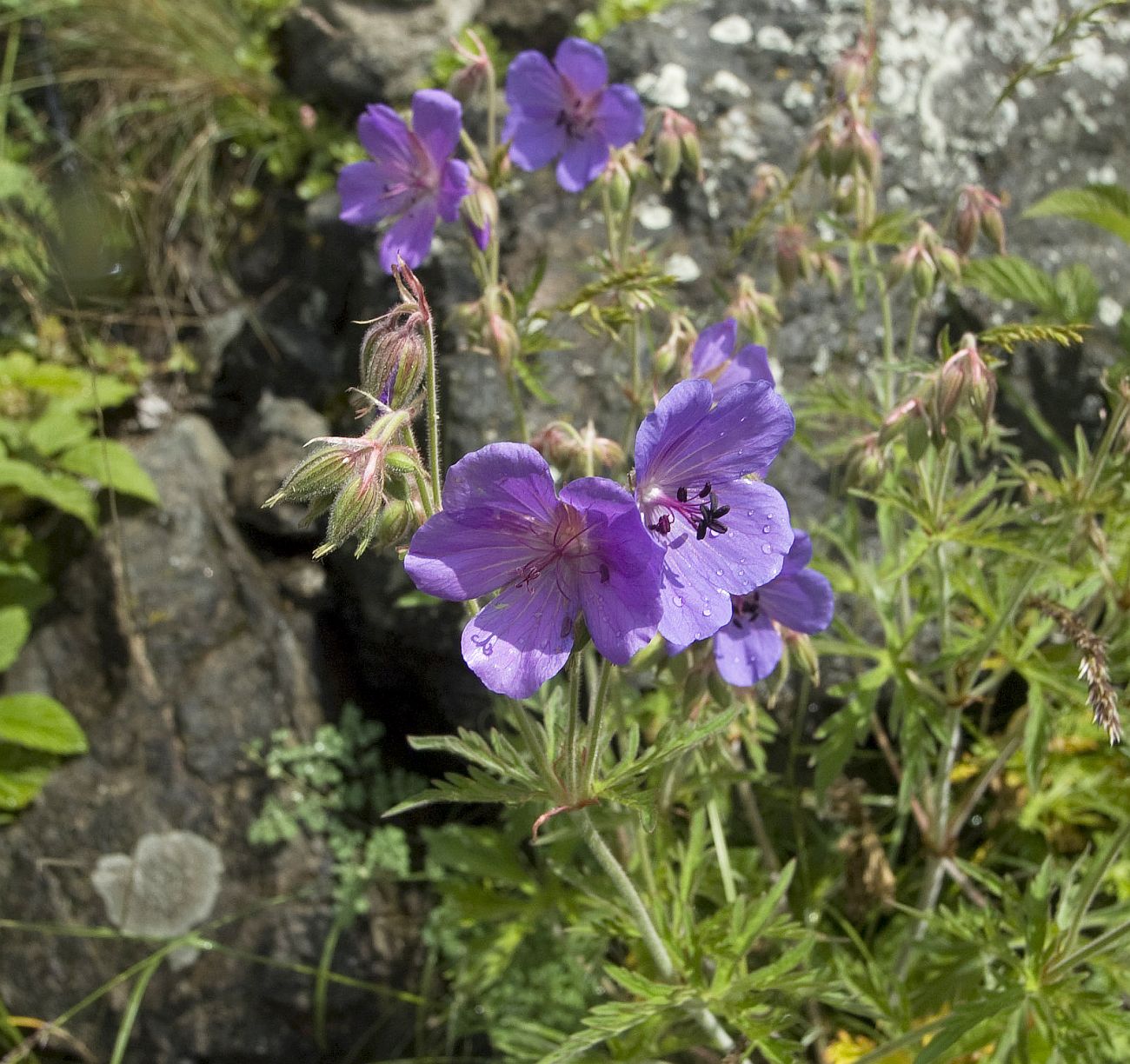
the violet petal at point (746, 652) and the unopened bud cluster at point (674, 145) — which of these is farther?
the unopened bud cluster at point (674, 145)

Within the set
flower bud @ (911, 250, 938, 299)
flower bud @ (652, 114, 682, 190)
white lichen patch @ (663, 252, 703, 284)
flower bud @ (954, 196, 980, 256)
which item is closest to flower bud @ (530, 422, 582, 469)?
flower bud @ (652, 114, 682, 190)

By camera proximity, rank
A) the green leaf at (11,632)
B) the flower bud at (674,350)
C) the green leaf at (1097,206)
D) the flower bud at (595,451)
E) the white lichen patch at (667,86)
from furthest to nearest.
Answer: the white lichen patch at (667,86)
the green leaf at (11,632)
the green leaf at (1097,206)
the flower bud at (674,350)
the flower bud at (595,451)

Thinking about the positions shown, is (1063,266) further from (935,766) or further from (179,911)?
(179,911)

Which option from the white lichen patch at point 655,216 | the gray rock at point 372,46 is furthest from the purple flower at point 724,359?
the gray rock at point 372,46

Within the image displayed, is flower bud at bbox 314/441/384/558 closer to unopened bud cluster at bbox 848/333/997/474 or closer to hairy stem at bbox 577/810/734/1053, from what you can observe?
hairy stem at bbox 577/810/734/1053

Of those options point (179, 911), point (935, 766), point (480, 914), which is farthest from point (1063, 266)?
point (179, 911)

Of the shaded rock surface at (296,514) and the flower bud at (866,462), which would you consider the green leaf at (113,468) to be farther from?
the flower bud at (866,462)
